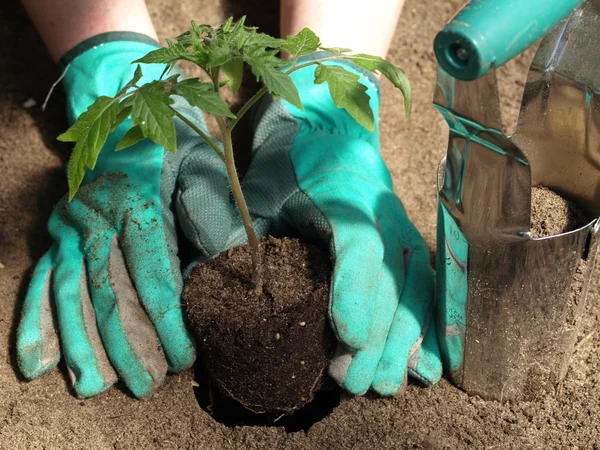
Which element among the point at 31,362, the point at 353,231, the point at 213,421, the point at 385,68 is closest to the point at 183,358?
the point at 213,421

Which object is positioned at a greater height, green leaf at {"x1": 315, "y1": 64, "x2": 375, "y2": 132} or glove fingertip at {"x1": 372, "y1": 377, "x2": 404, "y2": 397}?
green leaf at {"x1": 315, "y1": 64, "x2": 375, "y2": 132}

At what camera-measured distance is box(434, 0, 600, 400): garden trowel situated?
105 centimetres

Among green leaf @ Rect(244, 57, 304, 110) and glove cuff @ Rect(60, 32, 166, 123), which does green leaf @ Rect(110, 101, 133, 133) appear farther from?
glove cuff @ Rect(60, 32, 166, 123)

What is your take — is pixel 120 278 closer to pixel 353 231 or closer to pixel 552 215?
pixel 353 231

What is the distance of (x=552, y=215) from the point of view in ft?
4.09

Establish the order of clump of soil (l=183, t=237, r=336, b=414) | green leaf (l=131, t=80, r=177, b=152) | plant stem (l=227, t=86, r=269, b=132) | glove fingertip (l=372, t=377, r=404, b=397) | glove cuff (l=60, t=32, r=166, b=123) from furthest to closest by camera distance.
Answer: glove cuff (l=60, t=32, r=166, b=123) < glove fingertip (l=372, t=377, r=404, b=397) < clump of soil (l=183, t=237, r=336, b=414) < plant stem (l=227, t=86, r=269, b=132) < green leaf (l=131, t=80, r=177, b=152)

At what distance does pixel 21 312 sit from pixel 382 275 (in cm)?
72

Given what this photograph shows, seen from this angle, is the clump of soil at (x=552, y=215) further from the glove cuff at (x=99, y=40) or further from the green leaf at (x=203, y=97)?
the glove cuff at (x=99, y=40)

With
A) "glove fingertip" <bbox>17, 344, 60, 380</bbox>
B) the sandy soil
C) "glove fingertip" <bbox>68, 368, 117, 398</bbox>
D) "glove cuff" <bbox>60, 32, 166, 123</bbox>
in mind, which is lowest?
the sandy soil

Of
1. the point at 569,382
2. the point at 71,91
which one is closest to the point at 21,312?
the point at 71,91

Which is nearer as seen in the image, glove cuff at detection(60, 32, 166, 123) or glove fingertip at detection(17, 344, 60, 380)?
glove fingertip at detection(17, 344, 60, 380)

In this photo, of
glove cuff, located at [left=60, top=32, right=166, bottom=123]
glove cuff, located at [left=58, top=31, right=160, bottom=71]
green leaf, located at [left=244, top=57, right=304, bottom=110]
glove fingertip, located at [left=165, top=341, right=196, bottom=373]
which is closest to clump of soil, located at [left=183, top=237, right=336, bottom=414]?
glove fingertip, located at [left=165, top=341, right=196, bottom=373]

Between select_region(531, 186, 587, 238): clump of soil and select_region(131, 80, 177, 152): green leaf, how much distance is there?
0.67 metres

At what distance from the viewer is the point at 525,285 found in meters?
1.21
